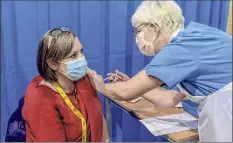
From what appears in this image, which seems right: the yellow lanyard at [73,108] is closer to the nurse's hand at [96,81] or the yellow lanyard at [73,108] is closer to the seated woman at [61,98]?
the seated woman at [61,98]

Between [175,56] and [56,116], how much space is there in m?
0.57

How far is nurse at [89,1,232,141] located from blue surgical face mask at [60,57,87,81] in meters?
0.08

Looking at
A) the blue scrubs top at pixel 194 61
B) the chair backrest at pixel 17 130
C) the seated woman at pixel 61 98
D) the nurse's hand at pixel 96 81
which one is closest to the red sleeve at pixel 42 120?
the seated woman at pixel 61 98

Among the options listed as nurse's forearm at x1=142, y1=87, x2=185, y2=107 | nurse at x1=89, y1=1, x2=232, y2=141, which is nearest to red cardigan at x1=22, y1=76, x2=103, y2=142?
nurse at x1=89, y1=1, x2=232, y2=141

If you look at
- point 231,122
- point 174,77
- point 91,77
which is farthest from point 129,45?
point 231,122

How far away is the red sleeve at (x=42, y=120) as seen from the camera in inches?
51.6

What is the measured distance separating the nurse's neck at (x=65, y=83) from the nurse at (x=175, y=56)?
0.34 feet

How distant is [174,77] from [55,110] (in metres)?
0.53

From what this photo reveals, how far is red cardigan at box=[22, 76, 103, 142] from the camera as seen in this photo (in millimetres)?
1312

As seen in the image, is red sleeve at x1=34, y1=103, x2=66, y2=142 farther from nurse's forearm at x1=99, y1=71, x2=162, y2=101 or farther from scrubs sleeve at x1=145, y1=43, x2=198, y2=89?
scrubs sleeve at x1=145, y1=43, x2=198, y2=89

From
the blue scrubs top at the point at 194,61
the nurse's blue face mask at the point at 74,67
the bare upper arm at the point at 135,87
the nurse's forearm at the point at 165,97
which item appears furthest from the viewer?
the nurse's forearm at the point at 165,97

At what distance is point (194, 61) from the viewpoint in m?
1.10

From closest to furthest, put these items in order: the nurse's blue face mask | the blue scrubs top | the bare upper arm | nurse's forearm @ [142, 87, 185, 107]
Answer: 1. the blue scrubs top
2. the bare upper arm
3. the nurse's blue face mask
4. nurse's forearm @ [142, 87, 185, 107]

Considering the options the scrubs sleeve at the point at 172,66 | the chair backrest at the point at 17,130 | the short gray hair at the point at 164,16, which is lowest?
the chair backrest at the point at 17,130
